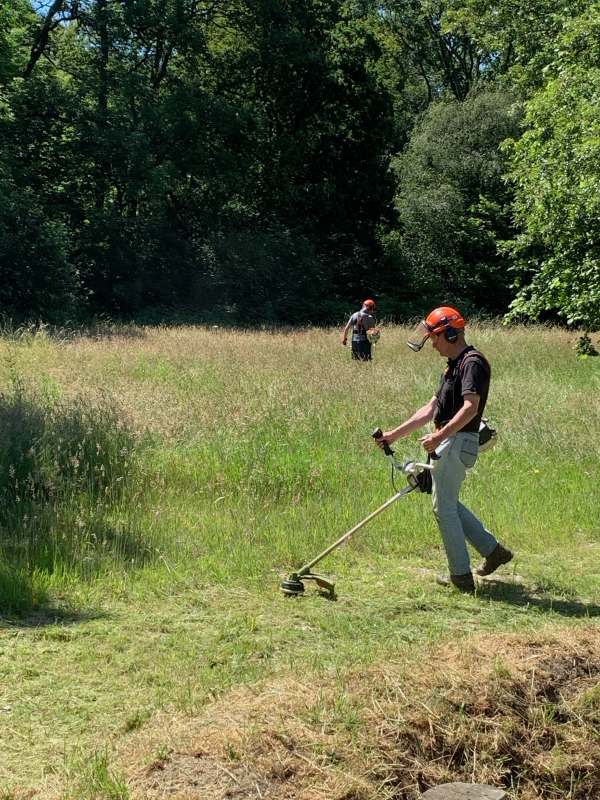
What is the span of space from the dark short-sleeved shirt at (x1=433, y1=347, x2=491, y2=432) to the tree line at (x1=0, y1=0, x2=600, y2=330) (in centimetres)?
2167

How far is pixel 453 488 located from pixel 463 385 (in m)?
0.76

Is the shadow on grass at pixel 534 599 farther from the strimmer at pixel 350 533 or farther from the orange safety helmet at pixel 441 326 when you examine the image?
the orange safety helmet at pixel 441 326

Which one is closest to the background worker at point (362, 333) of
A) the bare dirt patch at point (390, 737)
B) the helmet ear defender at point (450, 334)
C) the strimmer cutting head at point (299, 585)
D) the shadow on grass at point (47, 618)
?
the helmet ear defender at point (450, 334)

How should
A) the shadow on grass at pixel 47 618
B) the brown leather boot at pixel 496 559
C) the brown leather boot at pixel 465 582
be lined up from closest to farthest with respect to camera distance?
the shadow on grass at pixel 47 618, the brown leather boot at pixel 465 582, the brown leather boot at pixel 496 559

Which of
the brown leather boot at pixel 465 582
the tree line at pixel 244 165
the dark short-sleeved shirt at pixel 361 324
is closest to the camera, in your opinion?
the brown leather boot at pixel 465 582

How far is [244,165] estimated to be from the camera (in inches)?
1410

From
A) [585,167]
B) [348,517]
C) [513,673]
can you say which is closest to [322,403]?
[348,517]

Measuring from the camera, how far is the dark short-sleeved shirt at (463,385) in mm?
6164

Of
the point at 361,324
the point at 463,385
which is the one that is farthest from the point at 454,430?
the point at 361,324

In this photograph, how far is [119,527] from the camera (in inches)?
285

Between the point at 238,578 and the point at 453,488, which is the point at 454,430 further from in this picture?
the point at 238,578

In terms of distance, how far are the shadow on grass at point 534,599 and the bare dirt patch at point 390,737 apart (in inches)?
62.4

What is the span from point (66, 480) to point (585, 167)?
39.3 feet

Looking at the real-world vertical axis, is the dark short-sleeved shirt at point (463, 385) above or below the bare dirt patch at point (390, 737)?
above
